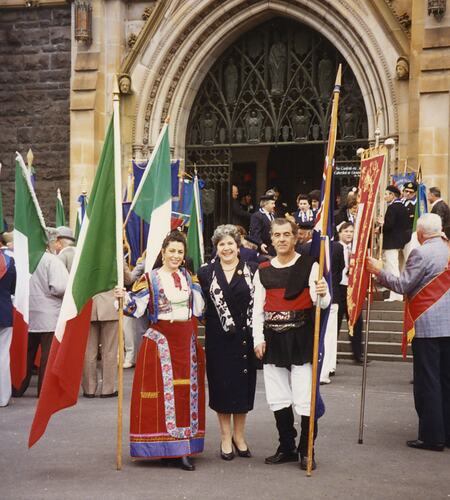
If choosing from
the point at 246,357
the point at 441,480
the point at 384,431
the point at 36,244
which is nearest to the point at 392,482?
the point at 441,480

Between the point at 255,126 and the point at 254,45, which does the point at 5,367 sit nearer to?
the point at 255,126

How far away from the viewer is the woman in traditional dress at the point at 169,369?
7.45 meters

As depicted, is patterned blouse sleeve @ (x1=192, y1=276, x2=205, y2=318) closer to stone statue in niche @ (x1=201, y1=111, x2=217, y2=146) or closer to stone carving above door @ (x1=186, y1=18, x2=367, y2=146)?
stone carving above door @ (x1=186, y1=18, x2=367, y2=146)

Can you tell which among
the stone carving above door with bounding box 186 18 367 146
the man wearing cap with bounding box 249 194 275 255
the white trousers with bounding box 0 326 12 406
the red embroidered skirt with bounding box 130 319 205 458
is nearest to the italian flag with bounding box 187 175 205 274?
the man wearing cap with bounding box 249 194 275 255

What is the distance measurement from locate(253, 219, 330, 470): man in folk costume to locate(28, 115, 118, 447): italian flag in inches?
44.7

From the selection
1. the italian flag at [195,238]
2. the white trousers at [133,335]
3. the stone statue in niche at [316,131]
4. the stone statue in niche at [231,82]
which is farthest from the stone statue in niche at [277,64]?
the white trousers at [133,335]

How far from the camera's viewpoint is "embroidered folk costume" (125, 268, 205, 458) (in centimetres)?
745

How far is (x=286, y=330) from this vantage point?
746cm

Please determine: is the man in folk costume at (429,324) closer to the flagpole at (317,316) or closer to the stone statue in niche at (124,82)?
the flagpole at (317,316)

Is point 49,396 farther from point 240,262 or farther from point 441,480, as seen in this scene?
point 441,480

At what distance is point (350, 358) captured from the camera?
14.2 meters

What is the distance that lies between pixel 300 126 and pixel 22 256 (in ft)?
31.5

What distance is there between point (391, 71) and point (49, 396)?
468 inches

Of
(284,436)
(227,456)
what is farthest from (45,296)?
(284,436)
